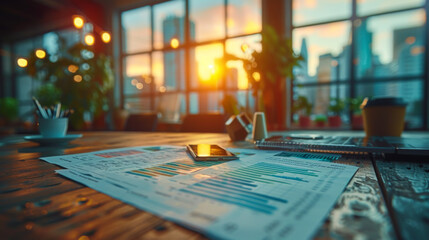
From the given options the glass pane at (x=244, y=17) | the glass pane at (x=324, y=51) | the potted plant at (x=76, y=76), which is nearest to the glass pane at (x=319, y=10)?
the glass pane at (x=324, y=51)

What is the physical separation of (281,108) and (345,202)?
4356mm

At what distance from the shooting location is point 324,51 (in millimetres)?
4375

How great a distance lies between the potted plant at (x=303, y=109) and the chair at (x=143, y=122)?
3085 mm

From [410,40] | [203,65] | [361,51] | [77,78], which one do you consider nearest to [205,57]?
[203,65]

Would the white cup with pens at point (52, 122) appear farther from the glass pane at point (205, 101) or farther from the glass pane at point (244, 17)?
the glass pane at point (244, 17)

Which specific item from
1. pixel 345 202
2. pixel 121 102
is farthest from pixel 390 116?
pixel 121 102

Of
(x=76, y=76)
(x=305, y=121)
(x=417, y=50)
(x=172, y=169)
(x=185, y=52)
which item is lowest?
(x=305, y=121)

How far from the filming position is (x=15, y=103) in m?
7.38

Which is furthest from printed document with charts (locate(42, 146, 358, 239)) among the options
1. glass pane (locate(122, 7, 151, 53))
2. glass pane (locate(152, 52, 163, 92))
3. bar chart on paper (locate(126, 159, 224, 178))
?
glass pane (locate(122, 7, 151, 53))

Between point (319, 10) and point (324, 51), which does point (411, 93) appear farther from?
point (319, 10)

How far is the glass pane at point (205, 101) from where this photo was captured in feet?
17.1

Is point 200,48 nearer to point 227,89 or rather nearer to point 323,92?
point 227,89

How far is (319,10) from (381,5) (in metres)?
0.93

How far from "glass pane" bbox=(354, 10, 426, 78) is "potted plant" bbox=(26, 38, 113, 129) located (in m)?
5.03
